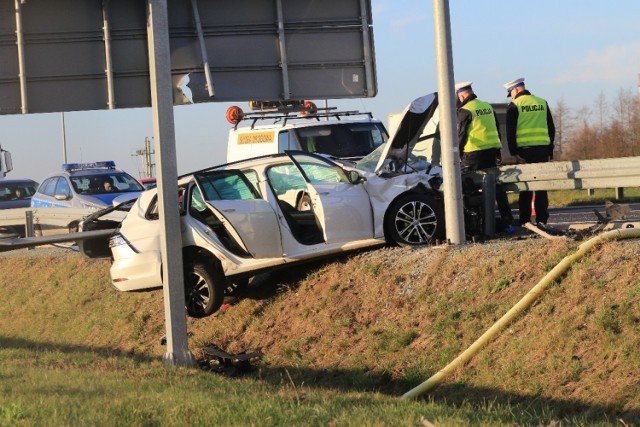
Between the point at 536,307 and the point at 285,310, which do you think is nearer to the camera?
the point at 536,307

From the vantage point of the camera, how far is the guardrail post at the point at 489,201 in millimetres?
13844

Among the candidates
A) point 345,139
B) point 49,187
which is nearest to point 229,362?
point 345,139

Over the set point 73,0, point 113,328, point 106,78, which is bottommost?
point 113,328

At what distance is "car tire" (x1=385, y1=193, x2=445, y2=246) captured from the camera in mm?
13680

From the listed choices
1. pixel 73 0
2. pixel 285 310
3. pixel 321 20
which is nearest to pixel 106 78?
pixel 73 0

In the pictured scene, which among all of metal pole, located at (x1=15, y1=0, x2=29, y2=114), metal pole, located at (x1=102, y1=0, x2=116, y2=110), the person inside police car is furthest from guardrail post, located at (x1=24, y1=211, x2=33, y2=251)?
metal pole, located at (x1=102, y1=0, x2=116, y2=110)

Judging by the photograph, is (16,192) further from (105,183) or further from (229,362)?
(229,362)

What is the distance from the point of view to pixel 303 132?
19.2 m

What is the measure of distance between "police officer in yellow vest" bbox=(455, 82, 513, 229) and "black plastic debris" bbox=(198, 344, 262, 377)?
3.85 meters

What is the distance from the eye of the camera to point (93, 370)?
36.7 feet

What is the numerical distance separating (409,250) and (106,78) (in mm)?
4305

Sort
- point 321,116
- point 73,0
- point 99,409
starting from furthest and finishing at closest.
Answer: point 321,116 → point 73,0 → point 99,409

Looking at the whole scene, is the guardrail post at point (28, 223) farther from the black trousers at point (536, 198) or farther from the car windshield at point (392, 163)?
the black trousers at point (536, 198)

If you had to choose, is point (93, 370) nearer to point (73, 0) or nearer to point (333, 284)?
point (333, 284)
